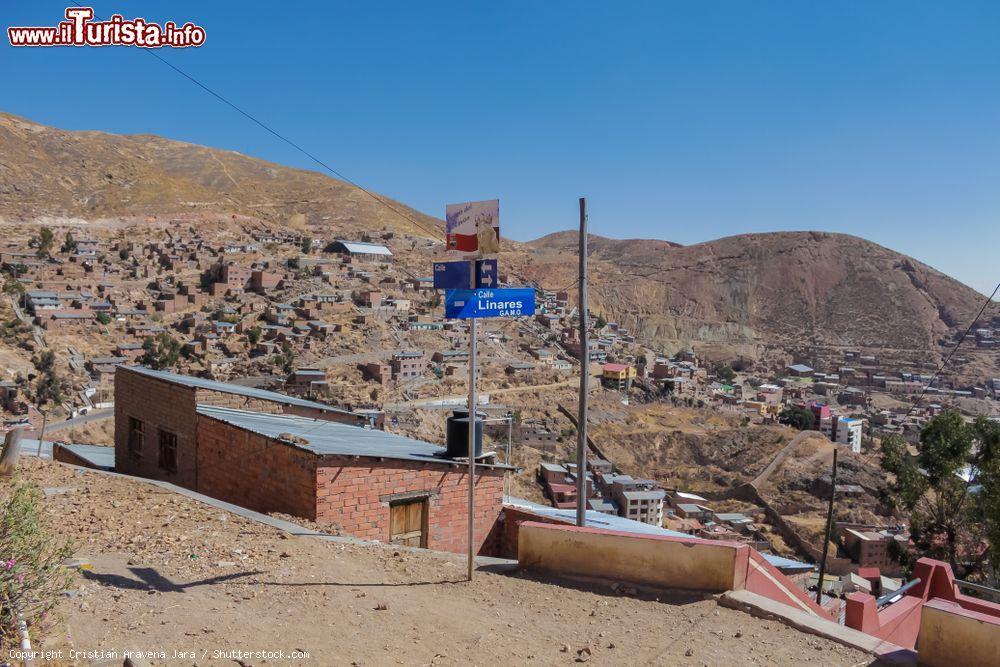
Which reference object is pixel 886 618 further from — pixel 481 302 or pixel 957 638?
pixel 481 302

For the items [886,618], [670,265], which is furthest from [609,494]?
[670,265]

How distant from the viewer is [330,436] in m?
9.27

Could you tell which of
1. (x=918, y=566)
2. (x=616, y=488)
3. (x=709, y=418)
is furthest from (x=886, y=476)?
(x=918, y=566)

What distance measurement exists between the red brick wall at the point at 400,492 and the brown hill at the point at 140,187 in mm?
57797

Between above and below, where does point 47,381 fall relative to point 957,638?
below

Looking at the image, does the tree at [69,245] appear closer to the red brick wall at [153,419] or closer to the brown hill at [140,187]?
the brown hill at [140,187]

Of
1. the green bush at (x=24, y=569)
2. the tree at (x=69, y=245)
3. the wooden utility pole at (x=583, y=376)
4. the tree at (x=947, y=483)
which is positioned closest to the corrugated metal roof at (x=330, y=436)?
the wooden utility pole at (x=583, y=376)

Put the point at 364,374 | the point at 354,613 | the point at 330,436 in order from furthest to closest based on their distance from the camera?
the point at 364,374 → the point at 330,436 → the point at 354,613

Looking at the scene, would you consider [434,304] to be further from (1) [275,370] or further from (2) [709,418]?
(2) [709,418]

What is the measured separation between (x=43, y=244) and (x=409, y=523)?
6811cm

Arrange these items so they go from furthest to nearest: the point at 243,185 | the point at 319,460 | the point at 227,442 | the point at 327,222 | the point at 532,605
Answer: the point at 243,185 < the point at 327,222 < the point at 227,442 < the point at 319,460 < the point at 532,605

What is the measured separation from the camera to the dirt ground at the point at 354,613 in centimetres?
405

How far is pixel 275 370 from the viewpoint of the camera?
1921 inches

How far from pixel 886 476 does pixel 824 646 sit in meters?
46.3
